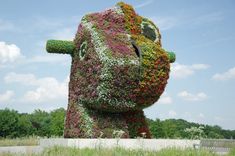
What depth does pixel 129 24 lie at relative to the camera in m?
21.8

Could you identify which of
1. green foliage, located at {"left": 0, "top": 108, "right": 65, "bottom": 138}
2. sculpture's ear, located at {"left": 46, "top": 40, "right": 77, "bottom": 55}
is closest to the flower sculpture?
sculpture's ear, located at {"left": 46, "top": 40, "right": 77, "bottom": 55}

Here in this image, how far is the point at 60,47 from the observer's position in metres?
22.7

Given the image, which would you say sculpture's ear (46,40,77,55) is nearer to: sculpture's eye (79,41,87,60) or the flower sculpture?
the flower sculpture

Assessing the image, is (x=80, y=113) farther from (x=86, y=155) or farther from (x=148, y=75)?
(x=86, y=155)

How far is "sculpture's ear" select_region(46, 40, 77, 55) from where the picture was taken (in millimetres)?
22609

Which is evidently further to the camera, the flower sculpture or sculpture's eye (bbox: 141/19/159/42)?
sculpture's eye (bbox: 141/19/159/42)

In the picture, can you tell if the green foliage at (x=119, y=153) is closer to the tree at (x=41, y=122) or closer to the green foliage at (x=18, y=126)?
the green foliage at (x=18, y=126)

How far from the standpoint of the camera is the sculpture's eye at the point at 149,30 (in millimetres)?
22594

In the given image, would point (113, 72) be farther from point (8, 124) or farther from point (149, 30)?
point (8, 124)

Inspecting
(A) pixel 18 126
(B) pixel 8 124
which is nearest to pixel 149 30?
(B) pixel 8 124

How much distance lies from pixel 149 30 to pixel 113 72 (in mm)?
4192

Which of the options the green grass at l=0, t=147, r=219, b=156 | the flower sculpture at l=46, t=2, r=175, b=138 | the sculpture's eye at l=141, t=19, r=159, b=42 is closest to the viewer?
the green grass at l=0, t=147, r=219, b=156

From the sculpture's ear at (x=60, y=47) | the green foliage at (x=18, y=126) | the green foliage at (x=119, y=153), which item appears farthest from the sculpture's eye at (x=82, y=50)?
the green foliage at (x=18, y=126)

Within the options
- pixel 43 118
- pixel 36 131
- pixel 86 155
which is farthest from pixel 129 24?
pixel 43 118
